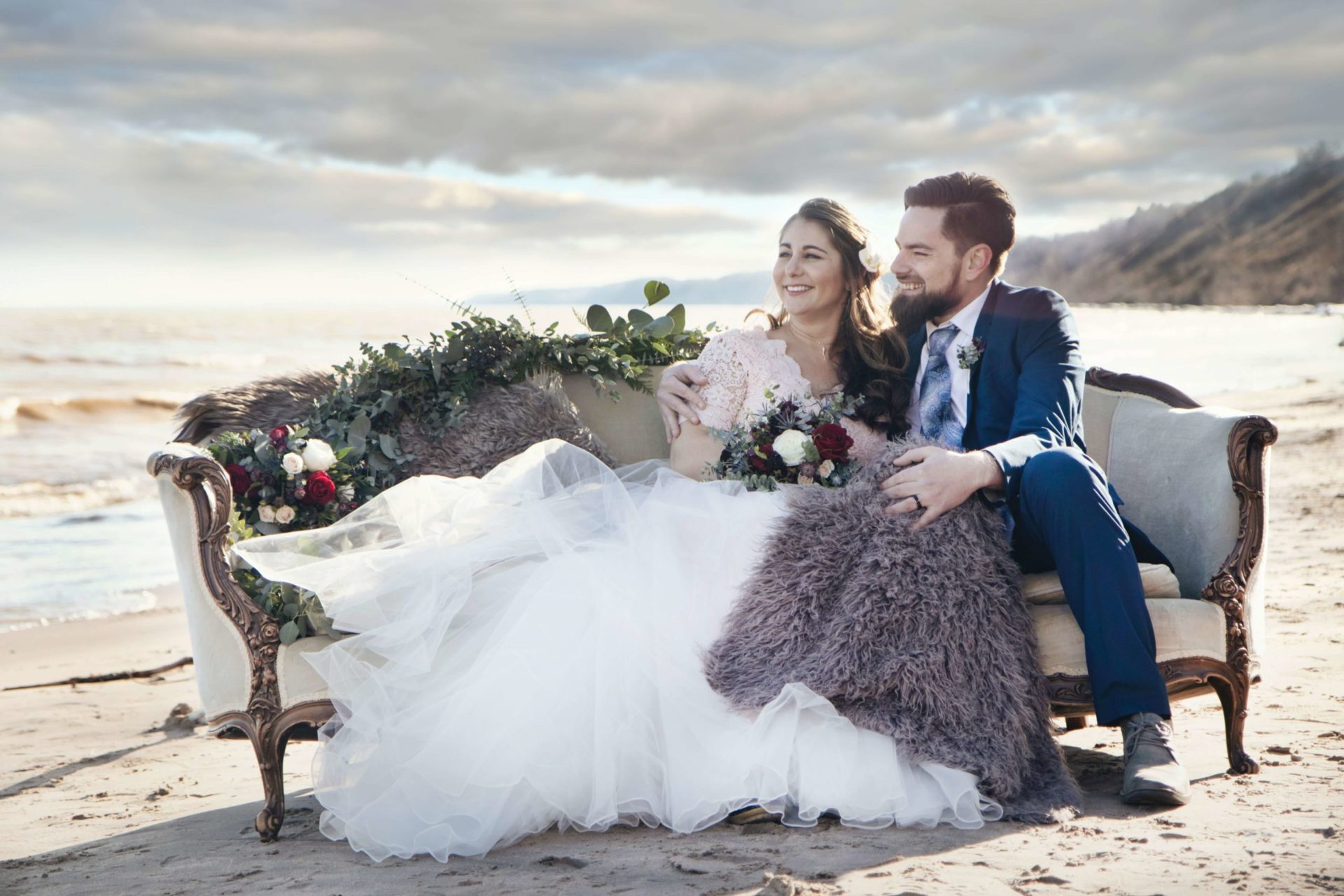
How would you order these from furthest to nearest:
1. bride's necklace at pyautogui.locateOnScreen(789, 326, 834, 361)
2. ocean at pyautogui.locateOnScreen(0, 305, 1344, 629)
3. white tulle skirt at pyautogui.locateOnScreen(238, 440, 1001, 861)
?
ocean at pyautogui.locateOnScreen(0, 305, 1344, 629) < bride's necklace at pyautogui.locateOnScreen(789, 326, 834, 361) < white tulle skirt at pyautogui.locateOnScreen(238, 440, 1001, 861)

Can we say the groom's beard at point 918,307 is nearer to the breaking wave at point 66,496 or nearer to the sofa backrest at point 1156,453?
the sofa backrest at point 1156,453

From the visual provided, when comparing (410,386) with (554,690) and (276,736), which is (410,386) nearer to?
(276,736)

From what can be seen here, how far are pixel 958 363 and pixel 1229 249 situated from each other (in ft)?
176

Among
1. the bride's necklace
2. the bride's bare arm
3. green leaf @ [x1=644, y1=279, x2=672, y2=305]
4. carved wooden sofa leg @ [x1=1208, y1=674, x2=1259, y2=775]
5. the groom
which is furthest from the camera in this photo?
green leaf @ [x1=644, y1=279, x2=672, y2=305]

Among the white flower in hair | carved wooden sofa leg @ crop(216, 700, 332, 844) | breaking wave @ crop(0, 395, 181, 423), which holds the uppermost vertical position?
breaking wave @ crop(0, 395, 181, 423)

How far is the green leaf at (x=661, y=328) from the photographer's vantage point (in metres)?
4.25

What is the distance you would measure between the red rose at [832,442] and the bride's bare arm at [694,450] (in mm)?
401

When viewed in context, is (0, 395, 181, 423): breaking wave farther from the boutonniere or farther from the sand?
the boutonniere

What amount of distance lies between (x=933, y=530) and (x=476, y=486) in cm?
138

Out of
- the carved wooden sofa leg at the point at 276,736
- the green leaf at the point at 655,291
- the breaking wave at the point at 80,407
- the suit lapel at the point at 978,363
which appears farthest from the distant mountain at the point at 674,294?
the breaking wave at the point at 80,407

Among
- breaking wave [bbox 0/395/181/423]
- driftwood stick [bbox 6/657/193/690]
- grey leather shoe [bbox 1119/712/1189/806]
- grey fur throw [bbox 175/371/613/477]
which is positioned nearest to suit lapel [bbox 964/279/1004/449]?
grey leather shoe [bbox 1119/712/1189/806]

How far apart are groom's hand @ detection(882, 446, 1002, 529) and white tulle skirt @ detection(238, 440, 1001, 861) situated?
0.39m

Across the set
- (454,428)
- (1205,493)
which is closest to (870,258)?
(1205,493)

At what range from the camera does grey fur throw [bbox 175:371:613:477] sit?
143 inches
